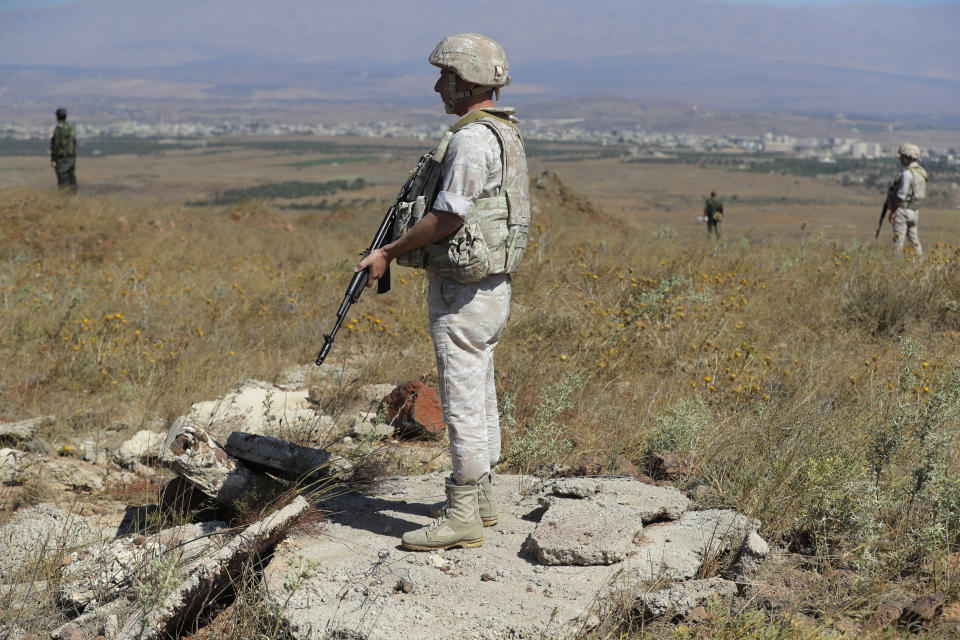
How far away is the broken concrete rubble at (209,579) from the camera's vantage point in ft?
8.99

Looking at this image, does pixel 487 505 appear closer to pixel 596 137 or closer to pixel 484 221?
pixel 484 221

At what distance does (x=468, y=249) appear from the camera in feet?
9.96

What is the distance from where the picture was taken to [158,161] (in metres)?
85.3

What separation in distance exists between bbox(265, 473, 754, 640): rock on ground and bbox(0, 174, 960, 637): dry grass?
39 centimetres

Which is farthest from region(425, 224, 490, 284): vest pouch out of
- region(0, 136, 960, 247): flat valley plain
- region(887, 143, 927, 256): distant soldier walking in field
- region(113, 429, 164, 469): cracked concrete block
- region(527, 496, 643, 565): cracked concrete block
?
region(0, 136, 960, 247): flat valley plain

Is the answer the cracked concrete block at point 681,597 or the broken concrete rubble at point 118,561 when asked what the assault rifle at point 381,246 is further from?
the cracked concrete block at point 681,597

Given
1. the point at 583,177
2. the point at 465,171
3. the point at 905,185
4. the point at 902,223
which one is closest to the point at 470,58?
the point at 465,171

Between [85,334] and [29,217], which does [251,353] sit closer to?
[85,334]

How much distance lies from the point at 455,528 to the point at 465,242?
44.4 inches

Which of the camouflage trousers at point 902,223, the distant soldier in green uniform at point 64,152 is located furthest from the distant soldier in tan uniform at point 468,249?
the distant soldier in green uniform at point 64,152

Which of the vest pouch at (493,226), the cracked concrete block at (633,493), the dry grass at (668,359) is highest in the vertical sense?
the vest pouch at (493,226)

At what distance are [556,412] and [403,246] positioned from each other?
1.63 m

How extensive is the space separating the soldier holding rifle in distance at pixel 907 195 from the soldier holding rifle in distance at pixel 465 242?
7.70 meters

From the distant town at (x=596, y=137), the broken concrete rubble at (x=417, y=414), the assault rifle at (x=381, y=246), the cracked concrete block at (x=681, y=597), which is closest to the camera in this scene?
the cracked concrete block at (x=681, y=597)
